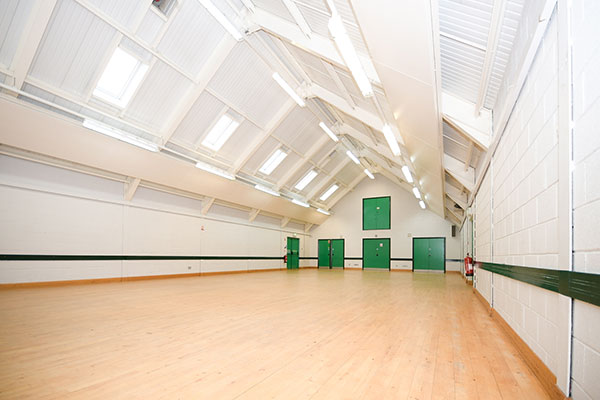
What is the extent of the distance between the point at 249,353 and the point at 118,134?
7.84m

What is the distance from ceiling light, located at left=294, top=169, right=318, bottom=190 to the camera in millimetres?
18281

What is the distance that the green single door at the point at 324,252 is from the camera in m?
23.6

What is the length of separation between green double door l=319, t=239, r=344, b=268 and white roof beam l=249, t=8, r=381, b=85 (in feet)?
55.7

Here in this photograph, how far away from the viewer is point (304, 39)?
7734 mm

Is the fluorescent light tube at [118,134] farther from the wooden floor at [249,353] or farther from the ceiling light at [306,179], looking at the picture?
the ceiling light at [306,179]

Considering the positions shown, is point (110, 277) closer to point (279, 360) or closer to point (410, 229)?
point (279, 360)

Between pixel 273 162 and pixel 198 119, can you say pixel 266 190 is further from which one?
pixel 198 119

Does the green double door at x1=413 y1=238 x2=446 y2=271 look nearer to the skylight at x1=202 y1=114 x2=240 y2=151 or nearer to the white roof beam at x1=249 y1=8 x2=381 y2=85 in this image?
the skylight at x1=202 y1=114 x2=240 y2=151

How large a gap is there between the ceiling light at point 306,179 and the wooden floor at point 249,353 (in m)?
12.3

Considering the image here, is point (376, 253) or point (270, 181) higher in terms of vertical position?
point (270, 181)

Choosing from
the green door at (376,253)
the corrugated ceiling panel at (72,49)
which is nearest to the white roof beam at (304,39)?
the corrugated ceiling panel at (72,49)

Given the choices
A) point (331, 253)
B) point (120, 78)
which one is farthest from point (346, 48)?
point (331, 253)

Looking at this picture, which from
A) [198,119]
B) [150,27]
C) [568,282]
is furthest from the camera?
[198,119]

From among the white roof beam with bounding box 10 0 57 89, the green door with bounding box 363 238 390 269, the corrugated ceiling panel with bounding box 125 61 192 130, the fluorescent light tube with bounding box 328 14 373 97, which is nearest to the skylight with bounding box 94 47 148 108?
the corrugated ceiling panel with bounding box 125 61 192 130
